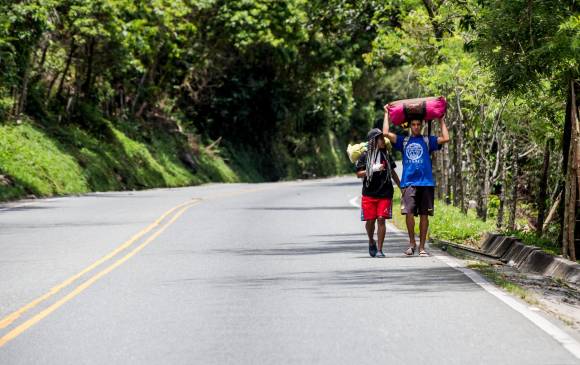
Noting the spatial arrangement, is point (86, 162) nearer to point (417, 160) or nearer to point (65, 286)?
point (417, 160)

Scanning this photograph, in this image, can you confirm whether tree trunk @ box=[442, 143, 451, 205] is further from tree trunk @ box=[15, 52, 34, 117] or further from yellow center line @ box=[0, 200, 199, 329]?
tree trunk @ box=[15, 52, 34, 117]

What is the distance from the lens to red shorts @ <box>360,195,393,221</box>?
16562 millimetres

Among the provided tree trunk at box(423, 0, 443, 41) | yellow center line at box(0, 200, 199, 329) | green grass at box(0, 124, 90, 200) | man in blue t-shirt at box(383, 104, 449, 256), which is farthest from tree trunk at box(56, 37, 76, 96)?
man in blue t-shirt at box(383, 104, 449, 256)

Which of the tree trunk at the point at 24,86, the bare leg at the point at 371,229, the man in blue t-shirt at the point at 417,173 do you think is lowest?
the bare leg at the point at 371,229

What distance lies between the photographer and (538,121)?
802 inches

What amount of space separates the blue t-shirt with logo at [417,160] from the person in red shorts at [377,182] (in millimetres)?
260

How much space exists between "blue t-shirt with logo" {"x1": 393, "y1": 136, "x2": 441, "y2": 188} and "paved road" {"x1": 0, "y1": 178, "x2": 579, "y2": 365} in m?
1.05

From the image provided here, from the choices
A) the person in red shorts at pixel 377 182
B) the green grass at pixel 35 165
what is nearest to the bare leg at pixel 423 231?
the person in red shorts at pixel 377 182

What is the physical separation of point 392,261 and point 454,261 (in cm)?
79

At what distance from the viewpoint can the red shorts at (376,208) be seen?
54.3 feet

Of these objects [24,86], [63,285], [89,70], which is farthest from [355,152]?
[89,70]

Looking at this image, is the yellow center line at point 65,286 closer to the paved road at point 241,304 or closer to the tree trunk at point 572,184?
the paved road at point 241,304

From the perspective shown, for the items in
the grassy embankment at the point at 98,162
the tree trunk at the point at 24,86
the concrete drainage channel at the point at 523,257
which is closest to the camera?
the concrete drainage channel at the point at 523,257

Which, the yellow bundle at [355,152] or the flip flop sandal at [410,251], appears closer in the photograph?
the flip flop sandal at [410,251]
